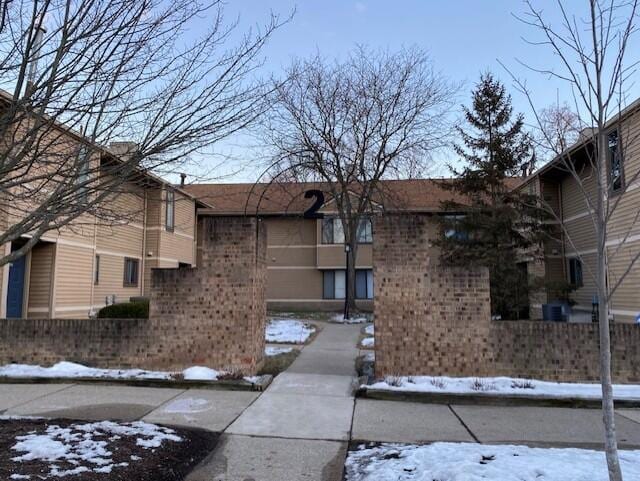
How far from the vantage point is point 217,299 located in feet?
28.4

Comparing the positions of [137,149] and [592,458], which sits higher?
[137,149]

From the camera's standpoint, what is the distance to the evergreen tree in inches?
639

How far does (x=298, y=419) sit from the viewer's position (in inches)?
245

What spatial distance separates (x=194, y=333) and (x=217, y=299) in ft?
2.37

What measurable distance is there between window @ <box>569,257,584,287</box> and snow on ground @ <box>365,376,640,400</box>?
1270 centimetres

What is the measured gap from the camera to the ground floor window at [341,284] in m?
27.7

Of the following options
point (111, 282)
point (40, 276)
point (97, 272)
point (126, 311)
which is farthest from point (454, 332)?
point (111, 282)

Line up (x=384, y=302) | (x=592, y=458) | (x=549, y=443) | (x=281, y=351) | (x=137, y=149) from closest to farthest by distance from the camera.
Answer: (x=592, y=458) < (x=137, y=149) < (x=549, y=443) < (x=384, y=302) < (x=281, y=351)

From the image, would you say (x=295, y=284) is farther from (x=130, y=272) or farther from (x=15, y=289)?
(x=15, y=289)

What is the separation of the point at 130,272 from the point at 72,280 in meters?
4.42

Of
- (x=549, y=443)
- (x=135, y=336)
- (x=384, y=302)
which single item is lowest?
(x=549, y=443)

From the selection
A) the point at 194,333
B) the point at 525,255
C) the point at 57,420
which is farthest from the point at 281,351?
the point at 525,255

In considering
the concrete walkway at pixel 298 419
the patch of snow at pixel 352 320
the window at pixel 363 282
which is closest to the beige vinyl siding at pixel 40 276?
the concrete walkway at pixel 298 419

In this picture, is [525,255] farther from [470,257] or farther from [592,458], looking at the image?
[592,458]
